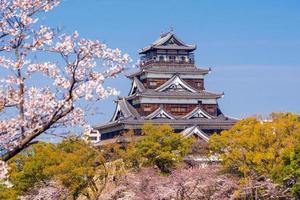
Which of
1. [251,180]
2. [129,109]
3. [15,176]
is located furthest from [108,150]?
[129,109]

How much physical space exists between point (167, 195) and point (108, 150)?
4.66 m

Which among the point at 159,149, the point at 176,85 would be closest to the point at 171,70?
the point at 176,85

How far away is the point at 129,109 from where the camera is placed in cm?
4216

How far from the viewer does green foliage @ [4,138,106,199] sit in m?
25.8

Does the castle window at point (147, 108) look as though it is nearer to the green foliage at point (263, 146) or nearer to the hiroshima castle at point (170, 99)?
the hiroshima castle at point (170, 99)

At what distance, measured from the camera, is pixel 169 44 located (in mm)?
45438

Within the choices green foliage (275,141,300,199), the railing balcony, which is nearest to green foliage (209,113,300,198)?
green foliage (275,141,300,199)

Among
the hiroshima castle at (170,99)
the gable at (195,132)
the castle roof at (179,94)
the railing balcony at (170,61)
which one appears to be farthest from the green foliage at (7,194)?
the railing balcony at (170,61)

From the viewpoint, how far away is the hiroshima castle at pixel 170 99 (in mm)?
40625

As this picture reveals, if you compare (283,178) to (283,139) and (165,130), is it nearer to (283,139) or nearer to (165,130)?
(283,139)

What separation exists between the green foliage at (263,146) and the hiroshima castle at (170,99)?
13634 millimetres

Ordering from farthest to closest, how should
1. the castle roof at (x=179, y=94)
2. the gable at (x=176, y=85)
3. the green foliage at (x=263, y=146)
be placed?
the gable at (x=176, y=85), the castle roof at (x=179, y=94), the green foliage at (x=263, y=146)

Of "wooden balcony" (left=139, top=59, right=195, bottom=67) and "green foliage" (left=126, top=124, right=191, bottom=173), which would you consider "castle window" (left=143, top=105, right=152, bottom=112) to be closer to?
"wooden balcony" (left=139, top=59, right=195, bottom=67)

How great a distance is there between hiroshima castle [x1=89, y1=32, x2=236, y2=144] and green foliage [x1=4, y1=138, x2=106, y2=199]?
12596 millimetres
